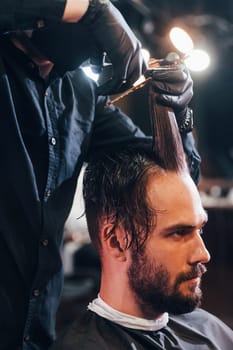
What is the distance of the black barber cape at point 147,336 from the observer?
1.69m

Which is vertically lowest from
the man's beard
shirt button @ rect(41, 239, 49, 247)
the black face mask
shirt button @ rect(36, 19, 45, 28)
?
the man's beard

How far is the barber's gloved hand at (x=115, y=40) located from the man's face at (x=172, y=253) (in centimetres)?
33

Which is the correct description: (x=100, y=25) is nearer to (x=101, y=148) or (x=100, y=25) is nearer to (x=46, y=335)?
(x=101, y=148)

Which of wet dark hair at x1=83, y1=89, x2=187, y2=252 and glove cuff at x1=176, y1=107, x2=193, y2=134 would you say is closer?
wet dark hair at x1=83, y1=89, x2=187, y2=252

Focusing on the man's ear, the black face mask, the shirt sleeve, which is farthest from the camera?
the man's ear

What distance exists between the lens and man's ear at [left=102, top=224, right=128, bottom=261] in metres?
1.73

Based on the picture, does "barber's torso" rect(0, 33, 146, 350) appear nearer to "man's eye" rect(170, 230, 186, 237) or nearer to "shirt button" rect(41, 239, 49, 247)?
"shirt button" rect(41, 239, 49, 247)

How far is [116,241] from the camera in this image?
175 cm

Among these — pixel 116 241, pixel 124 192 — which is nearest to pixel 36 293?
pixel 116 241

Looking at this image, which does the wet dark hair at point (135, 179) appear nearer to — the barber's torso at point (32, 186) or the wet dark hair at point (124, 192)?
the wet dark hair at point (124, 192)

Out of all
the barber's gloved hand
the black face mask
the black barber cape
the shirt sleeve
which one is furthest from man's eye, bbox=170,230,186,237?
the shirt sleeve

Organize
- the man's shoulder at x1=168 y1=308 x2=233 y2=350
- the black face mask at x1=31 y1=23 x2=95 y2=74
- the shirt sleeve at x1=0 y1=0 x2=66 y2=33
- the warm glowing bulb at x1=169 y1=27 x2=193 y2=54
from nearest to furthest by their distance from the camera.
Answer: the shirt sleeve at x1=0 y1=0 x2=66 y2=33 < the black face mask at x1=31 y1=23 x2=95 y2=74 < the man's shoulder at x1=168 y1=308 x2=233 y2=350 < the warm glowing bulb at x1=169 y1=27 x2=193 y2=54

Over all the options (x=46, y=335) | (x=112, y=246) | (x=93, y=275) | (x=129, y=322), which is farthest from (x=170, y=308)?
(x=93, y=275)

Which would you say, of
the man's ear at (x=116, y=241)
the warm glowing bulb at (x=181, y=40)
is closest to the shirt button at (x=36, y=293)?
the man's ear at (x=116, y=241)
